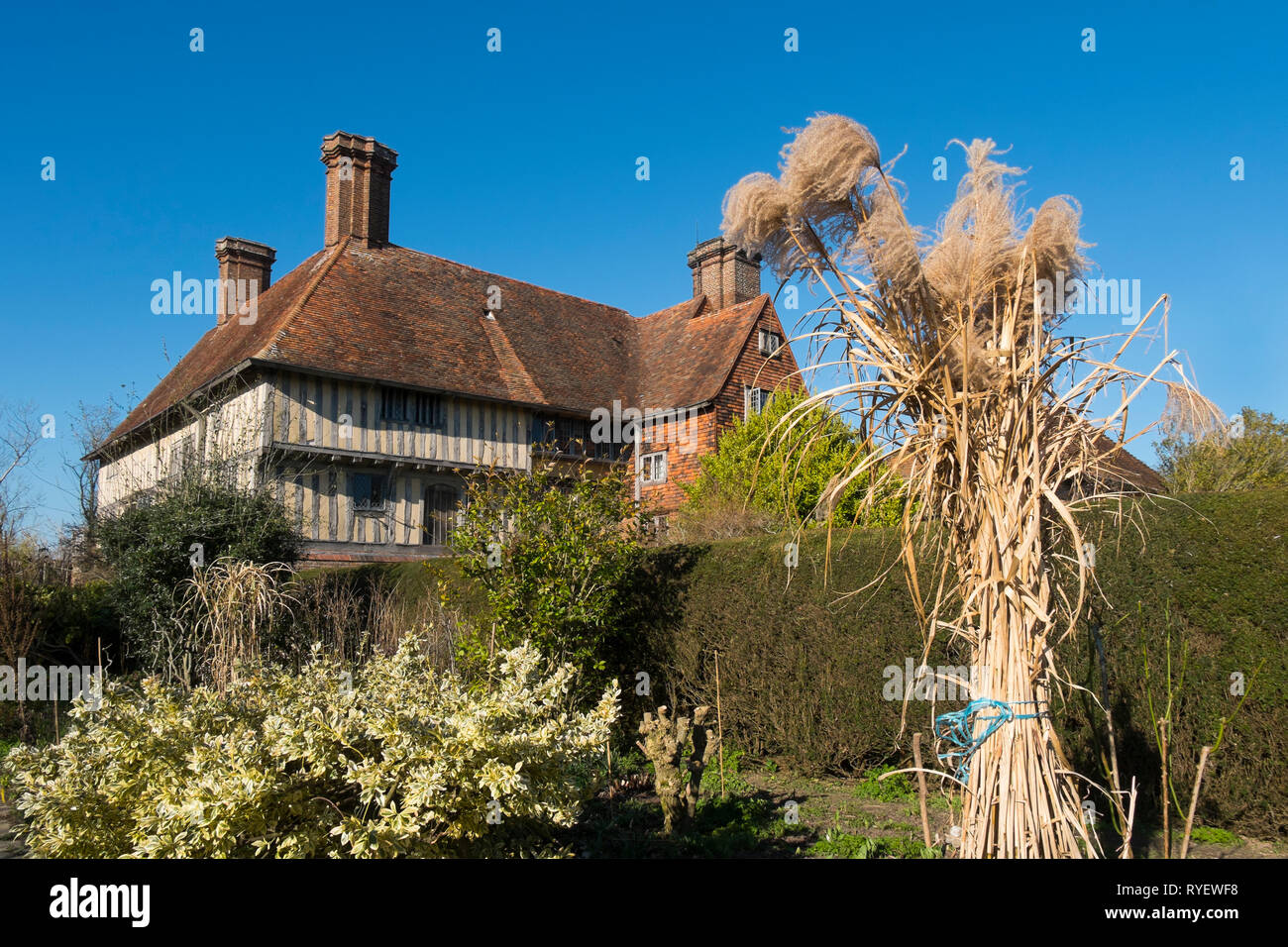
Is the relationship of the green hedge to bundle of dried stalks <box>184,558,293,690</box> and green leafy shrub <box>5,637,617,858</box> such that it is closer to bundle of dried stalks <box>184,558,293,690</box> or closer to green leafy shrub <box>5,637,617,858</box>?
green leafy shrub <box>5,637,617,858</box>

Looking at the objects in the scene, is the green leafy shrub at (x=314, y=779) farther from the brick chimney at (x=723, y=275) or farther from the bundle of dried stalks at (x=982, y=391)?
the brick chimney at (x=723, y=275)

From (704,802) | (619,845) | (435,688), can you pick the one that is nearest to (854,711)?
(704,802)

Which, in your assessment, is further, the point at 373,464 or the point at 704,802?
the point at 373,464

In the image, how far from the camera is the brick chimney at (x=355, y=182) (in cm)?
2106

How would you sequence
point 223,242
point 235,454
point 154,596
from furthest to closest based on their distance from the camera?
1. point 223,242
2. point 235,454
3. point 154,596

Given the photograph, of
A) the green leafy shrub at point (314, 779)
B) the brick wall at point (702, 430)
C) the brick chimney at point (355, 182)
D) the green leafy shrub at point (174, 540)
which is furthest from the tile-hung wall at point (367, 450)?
the green leafy shrub at point (314, 779)

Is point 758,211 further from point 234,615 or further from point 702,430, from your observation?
point 702,430

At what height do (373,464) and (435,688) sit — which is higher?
(373,464)

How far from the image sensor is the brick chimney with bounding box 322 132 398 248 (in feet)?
69.1

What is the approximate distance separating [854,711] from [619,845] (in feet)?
8.61

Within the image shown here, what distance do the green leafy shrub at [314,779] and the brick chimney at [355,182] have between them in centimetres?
1944

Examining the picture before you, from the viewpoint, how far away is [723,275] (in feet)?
80.0
